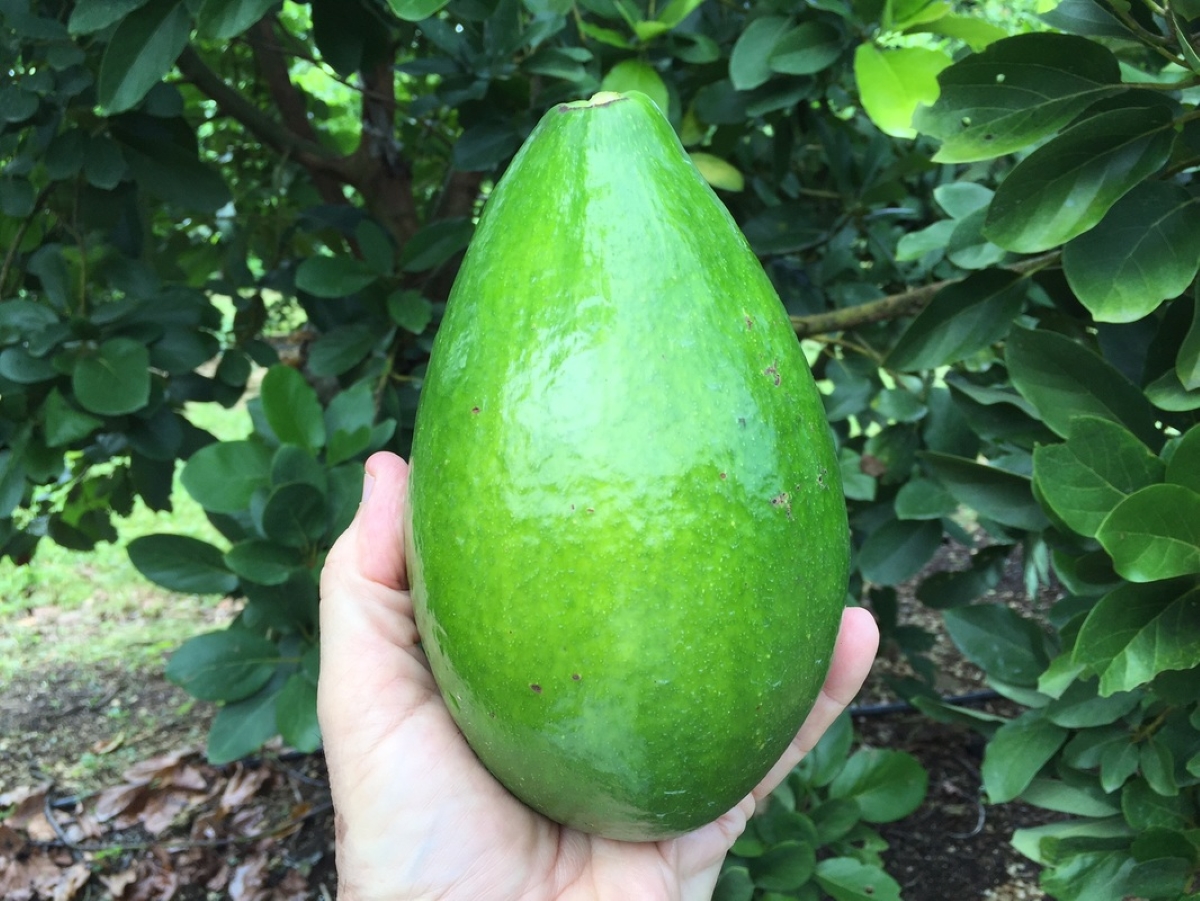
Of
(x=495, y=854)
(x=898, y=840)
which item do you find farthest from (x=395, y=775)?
(x=898, y=840)

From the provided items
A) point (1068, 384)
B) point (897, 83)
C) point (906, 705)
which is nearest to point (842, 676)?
point (1068, 384)

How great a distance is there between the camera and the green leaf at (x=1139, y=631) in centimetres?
112

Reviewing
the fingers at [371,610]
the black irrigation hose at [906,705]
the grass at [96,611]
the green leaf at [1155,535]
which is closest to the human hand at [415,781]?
the fingers at [371,610]

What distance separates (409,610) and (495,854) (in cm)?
34

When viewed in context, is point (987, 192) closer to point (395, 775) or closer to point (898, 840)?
point (395, 775)

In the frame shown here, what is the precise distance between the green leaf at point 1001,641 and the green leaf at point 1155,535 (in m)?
0.61

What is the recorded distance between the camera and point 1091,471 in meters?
1.17

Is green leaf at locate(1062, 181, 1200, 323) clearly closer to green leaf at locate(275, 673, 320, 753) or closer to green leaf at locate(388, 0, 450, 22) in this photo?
green leaf at locate(388, 0, 450, 22)

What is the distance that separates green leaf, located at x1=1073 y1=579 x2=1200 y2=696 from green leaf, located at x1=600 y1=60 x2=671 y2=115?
43.5 inches

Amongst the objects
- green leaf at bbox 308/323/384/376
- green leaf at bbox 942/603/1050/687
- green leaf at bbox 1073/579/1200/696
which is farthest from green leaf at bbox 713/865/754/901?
green leaf at bbox 308/323/384/376

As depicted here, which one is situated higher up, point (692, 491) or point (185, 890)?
point (692, 491)

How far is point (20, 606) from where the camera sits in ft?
13.8

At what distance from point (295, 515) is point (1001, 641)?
1198mm

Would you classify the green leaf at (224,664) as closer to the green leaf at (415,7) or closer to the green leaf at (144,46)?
the green leaf at (144,46)
